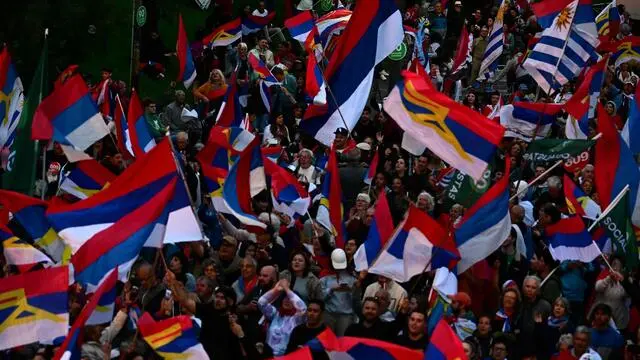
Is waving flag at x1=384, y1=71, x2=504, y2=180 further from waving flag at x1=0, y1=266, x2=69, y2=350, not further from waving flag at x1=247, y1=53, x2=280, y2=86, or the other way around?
waving flag at x1=247, y1=53, x2=280, y2=86

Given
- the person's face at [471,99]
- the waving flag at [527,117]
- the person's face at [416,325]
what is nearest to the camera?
the person's face at [416,325]

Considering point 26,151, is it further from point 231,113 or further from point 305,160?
point 305,160

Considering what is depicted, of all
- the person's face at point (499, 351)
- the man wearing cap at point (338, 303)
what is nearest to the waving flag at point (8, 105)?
the man wearing cap at point (338, 303)

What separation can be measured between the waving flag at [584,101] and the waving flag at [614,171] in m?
3.25

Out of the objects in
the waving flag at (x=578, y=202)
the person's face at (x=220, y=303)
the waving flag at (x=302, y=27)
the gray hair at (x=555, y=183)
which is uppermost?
the person's face at (x=220, y=303)

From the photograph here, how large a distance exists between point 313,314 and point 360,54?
3517 millimetres

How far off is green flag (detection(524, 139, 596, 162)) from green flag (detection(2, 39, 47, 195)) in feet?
18.3

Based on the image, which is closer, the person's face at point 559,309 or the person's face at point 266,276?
the person's face at point 559,309

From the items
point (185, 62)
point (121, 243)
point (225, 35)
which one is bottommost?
point (225, 35)

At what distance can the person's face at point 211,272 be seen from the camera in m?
17.3

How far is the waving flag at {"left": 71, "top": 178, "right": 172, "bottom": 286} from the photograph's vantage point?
49.7ft

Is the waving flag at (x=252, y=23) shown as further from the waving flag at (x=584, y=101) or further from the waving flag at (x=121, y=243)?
the waving flag at (x=121, y=243)

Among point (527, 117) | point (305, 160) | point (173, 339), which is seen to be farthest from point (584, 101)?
point (173, 339)

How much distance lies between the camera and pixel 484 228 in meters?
17.0
